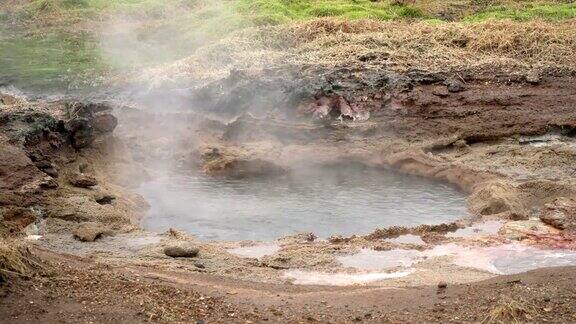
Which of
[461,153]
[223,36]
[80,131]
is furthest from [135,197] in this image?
[223,36]

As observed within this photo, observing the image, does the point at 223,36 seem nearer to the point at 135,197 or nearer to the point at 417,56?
the point at 417,56

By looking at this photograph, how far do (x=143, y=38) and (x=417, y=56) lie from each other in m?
12.8

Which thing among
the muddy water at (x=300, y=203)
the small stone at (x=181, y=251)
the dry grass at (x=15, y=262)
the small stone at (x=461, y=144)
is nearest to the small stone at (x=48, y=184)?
the muddy water at (x=300, y=203)

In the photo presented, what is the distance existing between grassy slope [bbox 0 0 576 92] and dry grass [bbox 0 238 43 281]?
47.3 ft

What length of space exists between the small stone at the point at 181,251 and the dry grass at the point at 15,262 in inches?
87.9

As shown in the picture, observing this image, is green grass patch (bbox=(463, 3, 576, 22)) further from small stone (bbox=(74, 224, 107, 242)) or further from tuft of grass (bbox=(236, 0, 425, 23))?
small stone (bbox=(74, 224, 107, 242))

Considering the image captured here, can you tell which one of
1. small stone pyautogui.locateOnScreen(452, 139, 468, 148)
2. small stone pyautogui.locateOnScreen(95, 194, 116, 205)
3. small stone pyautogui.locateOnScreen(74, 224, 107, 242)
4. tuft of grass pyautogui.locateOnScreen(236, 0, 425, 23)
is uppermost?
tuft of grass pyautogui.locateOnScreen(236, 0, 425, 23)

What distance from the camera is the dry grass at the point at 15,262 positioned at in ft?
21.8

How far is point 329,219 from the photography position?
1155 cm

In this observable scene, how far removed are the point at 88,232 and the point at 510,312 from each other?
19.4 feet

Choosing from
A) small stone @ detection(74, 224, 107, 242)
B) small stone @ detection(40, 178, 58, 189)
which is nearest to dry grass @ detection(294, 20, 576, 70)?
small stone @ detection(40, 178, 58, 189)

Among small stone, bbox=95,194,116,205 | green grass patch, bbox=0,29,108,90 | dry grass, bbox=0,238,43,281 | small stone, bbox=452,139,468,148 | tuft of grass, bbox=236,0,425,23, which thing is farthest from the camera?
tuft of grass, bbox=236,0,425,23

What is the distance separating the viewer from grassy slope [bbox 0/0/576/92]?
22359 millimetres

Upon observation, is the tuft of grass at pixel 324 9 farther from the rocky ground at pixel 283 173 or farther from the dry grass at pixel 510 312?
the dry grass at pixel 510 312
